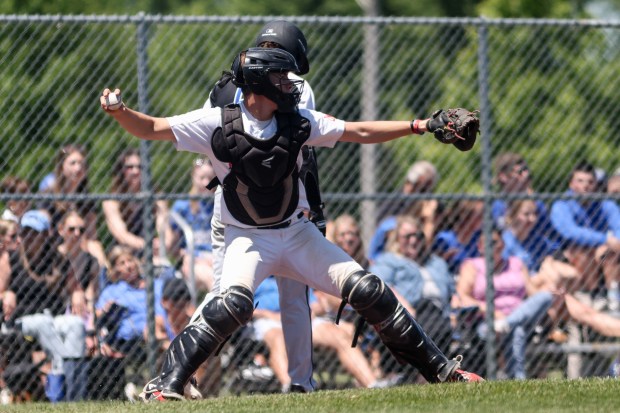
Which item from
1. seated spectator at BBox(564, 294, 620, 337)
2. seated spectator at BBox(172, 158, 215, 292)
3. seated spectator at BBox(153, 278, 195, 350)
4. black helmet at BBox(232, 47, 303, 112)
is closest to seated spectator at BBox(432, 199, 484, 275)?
seated spectator at BBox(564, 294, 620, 337)

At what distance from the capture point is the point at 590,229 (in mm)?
9484

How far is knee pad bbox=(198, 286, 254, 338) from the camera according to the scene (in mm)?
6352

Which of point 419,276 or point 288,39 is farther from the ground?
point 288,39

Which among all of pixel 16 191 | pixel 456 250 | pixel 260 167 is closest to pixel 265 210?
pixel 260 167

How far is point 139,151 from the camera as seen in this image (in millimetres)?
8820

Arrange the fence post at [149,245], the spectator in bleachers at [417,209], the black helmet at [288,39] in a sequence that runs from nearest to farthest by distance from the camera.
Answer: the black helmet at [288,39] < the fence post at [149,245] < the spectator in bleachers at [417,209]

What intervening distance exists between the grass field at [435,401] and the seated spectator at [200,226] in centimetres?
273

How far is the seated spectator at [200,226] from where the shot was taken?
9367 millimetres

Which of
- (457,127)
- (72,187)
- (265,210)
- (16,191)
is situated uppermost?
(457,127)

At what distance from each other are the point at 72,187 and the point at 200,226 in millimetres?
1188

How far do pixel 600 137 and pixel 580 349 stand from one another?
183 cm

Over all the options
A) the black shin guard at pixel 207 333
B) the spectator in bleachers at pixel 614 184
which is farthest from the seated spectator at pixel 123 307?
the spectator in bleachers at pixel 614 184

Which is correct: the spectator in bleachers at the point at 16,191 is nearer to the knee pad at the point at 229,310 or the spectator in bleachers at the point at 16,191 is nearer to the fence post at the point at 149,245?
the fence post at the point at 149,245

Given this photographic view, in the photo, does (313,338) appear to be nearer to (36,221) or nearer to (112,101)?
(36,221)
